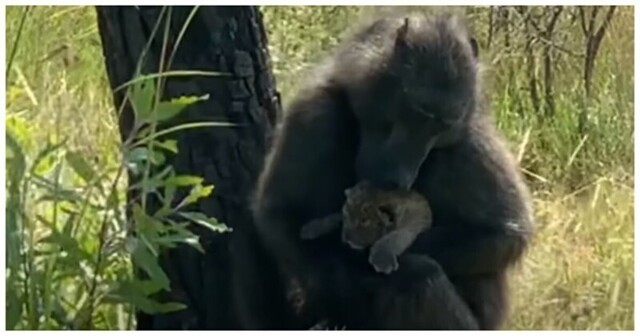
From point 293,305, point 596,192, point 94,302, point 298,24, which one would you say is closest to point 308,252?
point 293,305

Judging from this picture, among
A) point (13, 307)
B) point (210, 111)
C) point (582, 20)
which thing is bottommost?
point (13, 307)

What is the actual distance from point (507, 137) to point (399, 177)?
82.7 inches

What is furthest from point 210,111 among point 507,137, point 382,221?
point 507,137

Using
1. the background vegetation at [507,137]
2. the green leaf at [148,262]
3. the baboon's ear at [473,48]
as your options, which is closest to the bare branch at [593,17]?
the background vegetation at [507,137]

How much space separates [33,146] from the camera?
177 inches

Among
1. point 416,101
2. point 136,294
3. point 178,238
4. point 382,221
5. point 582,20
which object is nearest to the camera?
point 178,238

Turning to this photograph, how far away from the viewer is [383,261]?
13.5ft

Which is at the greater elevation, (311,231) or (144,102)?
(144,102)

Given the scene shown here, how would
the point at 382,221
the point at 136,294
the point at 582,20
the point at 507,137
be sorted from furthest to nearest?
the point at 582,20, the point at 507,137, the point at 382,221, the point at 136,294

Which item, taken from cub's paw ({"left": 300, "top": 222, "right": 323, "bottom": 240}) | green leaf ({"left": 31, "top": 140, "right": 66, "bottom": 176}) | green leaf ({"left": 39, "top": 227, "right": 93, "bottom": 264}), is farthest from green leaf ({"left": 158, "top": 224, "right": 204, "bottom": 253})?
cub's paw ({"left": 300, "top": 222, "right": 323, "bottom": 240})

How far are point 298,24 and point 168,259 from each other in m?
2.51

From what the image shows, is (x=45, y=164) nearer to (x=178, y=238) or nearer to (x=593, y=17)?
(x=178, y=238)

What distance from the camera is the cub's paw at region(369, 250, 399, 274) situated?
4.12m

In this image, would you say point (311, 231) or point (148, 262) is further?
point (311, 231)
